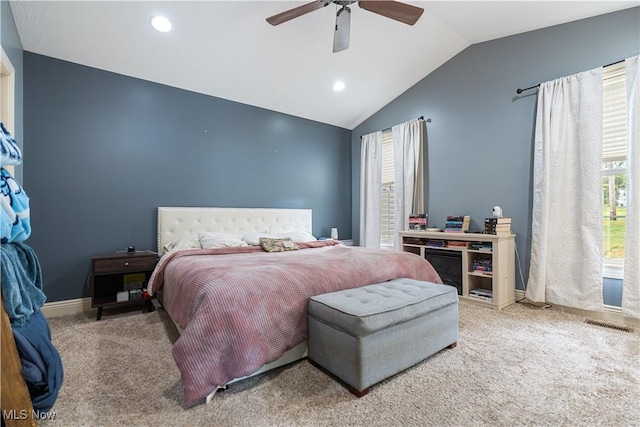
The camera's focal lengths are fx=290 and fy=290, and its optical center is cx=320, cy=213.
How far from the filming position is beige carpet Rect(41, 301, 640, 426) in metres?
1.44

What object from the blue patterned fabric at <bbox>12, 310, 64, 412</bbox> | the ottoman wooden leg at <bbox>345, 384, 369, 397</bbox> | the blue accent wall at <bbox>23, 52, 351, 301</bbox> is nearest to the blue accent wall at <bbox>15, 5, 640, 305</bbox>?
the blue accent wall at <bbox>23, 52, 351, 301</bbox>

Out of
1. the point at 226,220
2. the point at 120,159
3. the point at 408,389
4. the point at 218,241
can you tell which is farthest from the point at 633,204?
the point at 120,159

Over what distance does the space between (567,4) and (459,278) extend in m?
2.98

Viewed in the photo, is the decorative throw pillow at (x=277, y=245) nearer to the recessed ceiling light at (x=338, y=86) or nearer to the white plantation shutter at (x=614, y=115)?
the recessed ceiling light at (x=338, y=86)

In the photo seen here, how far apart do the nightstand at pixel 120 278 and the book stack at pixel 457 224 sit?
348 centimetres

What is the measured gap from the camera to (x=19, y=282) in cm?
129

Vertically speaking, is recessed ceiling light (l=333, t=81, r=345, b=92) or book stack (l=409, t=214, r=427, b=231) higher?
recessed ceiling light (l=333, t=81, r=345, b=92)

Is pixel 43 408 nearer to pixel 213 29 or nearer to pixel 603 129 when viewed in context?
pixel 213 29

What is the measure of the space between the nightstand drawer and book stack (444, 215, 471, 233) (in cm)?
349

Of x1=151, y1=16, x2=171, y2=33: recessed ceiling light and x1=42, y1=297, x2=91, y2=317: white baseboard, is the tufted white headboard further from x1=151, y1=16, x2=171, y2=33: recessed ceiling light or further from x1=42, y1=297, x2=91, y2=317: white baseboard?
x1=151, y1=16, x2=171, y2=33: recessed ceiling light

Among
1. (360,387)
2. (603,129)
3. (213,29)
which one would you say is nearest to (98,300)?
(360,387)

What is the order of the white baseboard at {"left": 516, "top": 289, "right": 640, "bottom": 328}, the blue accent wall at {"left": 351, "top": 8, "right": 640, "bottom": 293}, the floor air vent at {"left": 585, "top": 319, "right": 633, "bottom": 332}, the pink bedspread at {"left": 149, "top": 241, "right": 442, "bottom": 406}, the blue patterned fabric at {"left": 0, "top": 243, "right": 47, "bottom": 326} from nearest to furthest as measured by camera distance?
the blue patterned fabric at {"left": 0, "top": 243, "right": 47, "bottom": 326}
the pink bedspread at {"left": 149, "top": 241, "right": 442, "bottom": 406}
the floor air vent at {"left": 585, "top": 319, "right": 633, "bottom": 332}
the white baseboard at {"left": 516, "top": 289, "right": 640, "bottom": 328}
the blue accent wall at {"left": 351, "top": 8, "right": 640, "bottom": 293}

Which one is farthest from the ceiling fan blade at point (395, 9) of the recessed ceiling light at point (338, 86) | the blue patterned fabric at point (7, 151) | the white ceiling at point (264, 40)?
the blue patterned fabric at point (7, 151)

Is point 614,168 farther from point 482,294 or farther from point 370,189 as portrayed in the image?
point 370,189
